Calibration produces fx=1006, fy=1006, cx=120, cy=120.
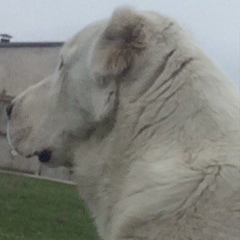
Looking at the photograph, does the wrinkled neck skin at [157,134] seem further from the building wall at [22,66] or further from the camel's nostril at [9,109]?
the building wall at [22,66]

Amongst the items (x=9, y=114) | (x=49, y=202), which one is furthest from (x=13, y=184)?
(x=9, y=114)

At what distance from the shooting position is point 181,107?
3277mm

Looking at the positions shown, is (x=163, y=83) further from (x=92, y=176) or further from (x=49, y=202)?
(x=49, y=202)

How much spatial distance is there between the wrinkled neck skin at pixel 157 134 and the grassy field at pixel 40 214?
23.2 feet

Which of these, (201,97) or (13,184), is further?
(13,184)

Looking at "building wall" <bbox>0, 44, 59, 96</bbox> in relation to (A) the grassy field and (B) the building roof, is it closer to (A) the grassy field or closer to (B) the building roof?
(B) the building roof

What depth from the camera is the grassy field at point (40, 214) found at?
13.2 metres

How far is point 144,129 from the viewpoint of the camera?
11.0ft

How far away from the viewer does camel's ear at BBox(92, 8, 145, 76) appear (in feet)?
11.3

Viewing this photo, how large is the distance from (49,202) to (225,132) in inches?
563

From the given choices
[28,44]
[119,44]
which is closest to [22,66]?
[28,44]

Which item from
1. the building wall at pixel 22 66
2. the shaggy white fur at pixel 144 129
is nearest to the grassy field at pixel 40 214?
the shaggy white fur at pixel 144 129

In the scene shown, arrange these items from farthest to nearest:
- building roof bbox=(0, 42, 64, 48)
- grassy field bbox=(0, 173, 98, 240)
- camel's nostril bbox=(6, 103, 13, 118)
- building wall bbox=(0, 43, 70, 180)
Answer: building roof bbox=(0, 42, 64, 48) < building wall bbox=(0, 43, 70, 180) < grassy field bbox=(0, 173, 98, 240) < camel's nostril bbox=(6, 103, 13, 118)

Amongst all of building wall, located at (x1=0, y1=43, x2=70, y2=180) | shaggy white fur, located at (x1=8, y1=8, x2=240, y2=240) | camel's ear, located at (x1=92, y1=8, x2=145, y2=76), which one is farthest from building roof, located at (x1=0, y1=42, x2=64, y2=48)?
camel's ear, located at (x1=92, y1=8, x2=145, y2=76)
